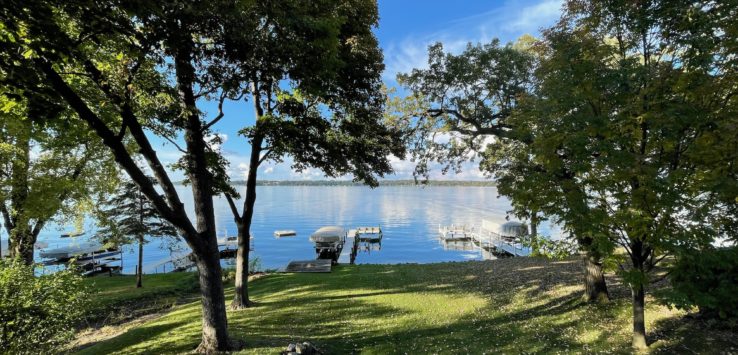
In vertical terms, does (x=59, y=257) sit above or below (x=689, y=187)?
below

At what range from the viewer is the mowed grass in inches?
347

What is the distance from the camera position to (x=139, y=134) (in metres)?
7.66

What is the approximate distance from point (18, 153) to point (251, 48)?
1676cm

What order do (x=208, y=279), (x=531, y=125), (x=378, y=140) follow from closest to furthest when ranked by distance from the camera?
(x=208, y=279)
(x=531, y=125)
(x=378, y=140)

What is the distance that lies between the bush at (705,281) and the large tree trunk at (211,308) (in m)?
9.04

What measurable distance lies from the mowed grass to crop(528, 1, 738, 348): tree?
157 centimetres

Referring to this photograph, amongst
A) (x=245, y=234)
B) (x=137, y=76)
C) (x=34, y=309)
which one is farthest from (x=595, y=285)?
(x=34, y=309)

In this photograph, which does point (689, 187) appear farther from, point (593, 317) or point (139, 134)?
point (139, 134)

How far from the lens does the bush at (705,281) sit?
5.90 metres

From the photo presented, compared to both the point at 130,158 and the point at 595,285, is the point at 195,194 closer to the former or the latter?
the point at 130,158

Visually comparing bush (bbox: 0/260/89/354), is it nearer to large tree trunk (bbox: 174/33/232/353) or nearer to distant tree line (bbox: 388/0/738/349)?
large tree trunk (bbox: 174/33/232/353)

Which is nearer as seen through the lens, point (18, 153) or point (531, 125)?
point (531, 125)

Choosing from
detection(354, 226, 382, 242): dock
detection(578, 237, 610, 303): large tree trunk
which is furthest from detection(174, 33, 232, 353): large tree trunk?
detection(354, 226, 382, 242): dock

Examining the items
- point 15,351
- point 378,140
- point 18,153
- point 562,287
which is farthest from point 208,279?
point 18,153
